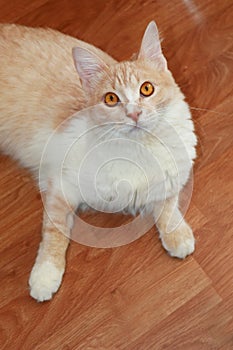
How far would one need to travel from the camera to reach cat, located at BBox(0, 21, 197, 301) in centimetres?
124

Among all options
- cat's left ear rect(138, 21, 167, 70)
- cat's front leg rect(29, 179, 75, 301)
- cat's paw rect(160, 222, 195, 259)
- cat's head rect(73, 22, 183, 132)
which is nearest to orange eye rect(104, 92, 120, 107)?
cat's head rect(73, 22, 183, 132)

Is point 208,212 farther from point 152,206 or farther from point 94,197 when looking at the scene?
point 94,197

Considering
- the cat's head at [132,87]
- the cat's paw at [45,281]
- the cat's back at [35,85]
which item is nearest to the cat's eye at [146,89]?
the cat's head at [132,87]

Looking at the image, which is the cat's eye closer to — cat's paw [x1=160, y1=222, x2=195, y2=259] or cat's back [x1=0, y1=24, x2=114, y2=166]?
cat's back [x1=0, y1=24, x2=114, y2=166]

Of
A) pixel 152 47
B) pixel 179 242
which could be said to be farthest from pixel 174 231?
pixel 152 47

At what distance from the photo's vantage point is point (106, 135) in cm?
127

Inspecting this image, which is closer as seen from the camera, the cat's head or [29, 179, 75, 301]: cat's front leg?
the cat's head

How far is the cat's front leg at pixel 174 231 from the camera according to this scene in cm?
140

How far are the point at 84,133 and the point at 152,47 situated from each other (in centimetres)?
27

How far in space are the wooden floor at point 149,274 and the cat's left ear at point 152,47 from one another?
369mm

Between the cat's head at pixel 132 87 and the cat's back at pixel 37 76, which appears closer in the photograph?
the cat's head at pixel 132 87

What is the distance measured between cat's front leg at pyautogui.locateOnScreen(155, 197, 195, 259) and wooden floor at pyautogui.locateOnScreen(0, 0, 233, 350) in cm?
3

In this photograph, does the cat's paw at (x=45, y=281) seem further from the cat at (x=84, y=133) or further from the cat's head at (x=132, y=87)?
the cat's head at (x=132, y=87)

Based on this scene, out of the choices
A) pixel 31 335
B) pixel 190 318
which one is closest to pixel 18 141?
pixel 31 335
